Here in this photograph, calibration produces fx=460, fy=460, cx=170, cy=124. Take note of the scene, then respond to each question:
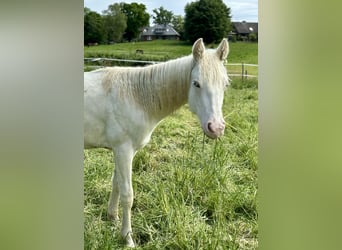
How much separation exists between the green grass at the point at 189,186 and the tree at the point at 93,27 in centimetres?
68

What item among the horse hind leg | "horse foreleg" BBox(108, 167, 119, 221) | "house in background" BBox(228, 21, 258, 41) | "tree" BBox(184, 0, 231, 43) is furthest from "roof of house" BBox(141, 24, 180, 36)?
"horse foreleg" BBox(108, 167, 119, 221)

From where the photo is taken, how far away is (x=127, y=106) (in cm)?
282

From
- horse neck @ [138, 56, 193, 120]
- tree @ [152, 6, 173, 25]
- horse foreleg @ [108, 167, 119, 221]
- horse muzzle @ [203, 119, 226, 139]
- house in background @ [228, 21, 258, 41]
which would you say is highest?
tree @ [152, 6, 173, 25]

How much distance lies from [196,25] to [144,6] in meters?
0.34

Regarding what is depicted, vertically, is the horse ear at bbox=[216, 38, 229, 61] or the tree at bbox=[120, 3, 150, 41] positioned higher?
the tree at bbox=[120, 3, 150, 41]

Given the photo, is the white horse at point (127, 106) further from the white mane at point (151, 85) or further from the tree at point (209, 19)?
the tree at point (209, 19)

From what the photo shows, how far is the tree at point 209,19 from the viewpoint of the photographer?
106 inches

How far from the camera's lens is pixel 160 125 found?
281 cm

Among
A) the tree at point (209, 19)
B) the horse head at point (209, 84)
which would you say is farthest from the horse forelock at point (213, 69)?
the tree at point (209, 19)

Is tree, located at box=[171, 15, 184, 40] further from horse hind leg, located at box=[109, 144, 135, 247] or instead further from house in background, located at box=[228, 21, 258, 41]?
horse hind leg, located at box=[109, 144, 135, 247]

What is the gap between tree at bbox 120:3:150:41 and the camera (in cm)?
278
